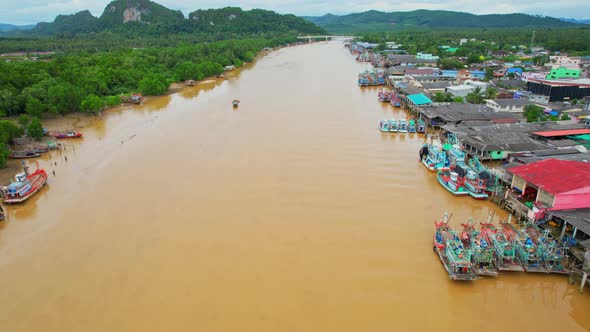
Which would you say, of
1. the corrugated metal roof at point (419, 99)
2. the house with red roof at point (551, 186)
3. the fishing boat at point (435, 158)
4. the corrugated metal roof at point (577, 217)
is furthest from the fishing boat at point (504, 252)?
the corrugated metal roof at point (419, 99)

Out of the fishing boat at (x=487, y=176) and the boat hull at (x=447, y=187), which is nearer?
the fishing boat at (x=487, y=176)

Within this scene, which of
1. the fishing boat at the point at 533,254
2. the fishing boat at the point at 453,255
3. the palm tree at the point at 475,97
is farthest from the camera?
the palm tree at the point at 475,97

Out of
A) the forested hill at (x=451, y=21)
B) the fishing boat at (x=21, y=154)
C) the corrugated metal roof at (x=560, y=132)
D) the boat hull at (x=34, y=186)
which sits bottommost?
the boat hull at (x=34, y=186)

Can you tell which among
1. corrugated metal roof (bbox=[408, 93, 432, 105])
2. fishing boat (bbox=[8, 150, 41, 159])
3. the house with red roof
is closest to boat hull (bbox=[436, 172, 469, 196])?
the house with red roof

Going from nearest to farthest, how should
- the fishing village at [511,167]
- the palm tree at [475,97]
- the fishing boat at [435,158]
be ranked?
the fishing village at [511,167] → the fishing boat at [435,158] → the palm tree at [475,97]

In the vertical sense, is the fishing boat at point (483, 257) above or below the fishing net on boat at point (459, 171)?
below

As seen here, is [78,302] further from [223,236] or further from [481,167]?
[481,167]

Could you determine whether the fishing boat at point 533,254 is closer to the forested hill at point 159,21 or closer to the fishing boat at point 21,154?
the fishing boat at point 21,154

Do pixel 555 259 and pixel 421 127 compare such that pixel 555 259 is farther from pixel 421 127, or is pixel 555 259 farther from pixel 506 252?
pixel 421 127
